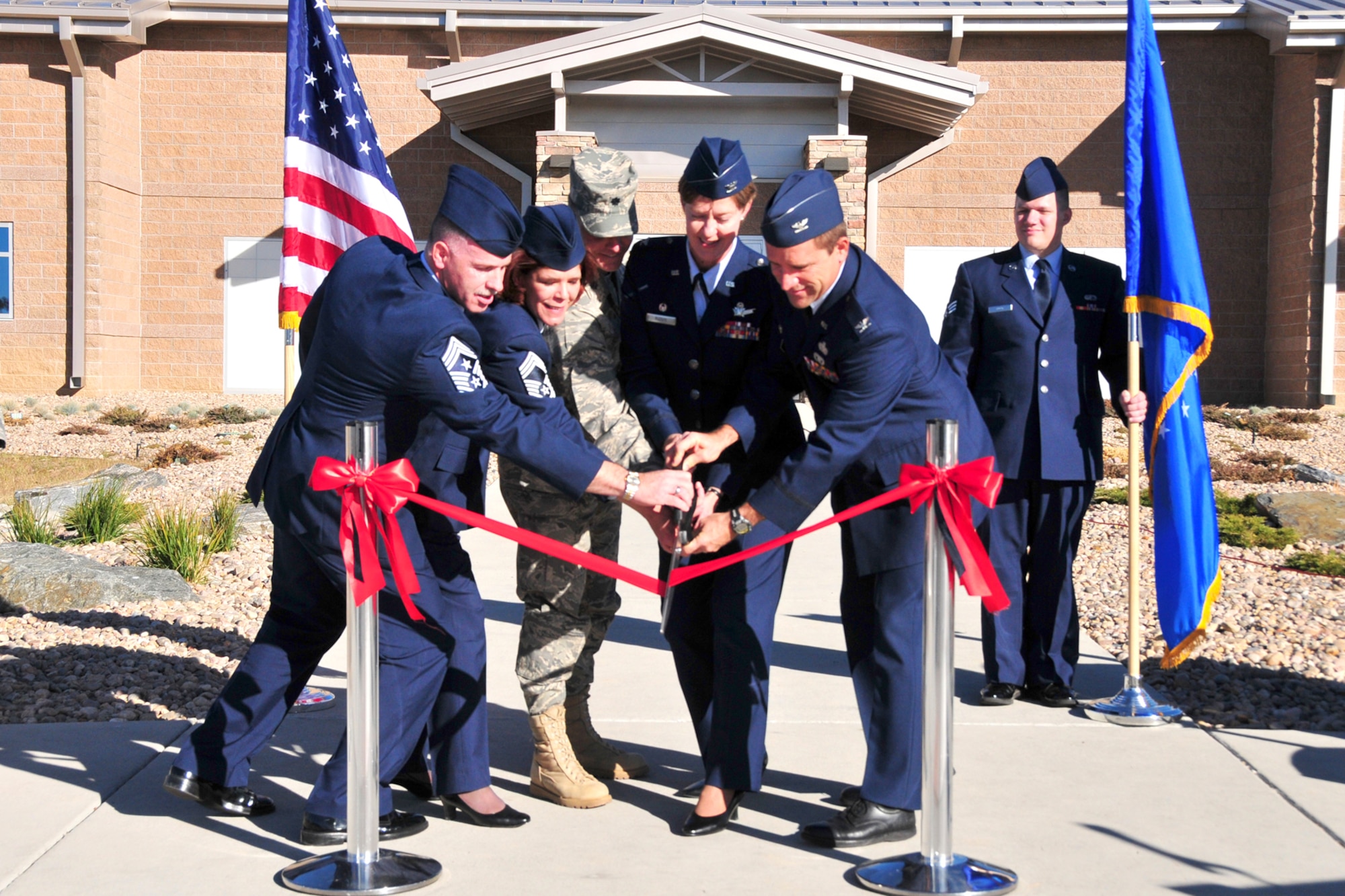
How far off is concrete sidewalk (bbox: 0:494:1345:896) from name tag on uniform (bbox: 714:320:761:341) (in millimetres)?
1422

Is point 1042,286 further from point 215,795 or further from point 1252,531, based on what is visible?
point 1252,531

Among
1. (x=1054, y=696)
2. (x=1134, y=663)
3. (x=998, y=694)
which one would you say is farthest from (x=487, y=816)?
(x=1134, y=663)

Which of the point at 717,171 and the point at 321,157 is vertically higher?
the point at 321,157

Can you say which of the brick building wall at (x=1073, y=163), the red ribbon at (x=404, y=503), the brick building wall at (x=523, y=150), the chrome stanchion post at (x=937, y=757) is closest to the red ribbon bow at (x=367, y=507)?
the red ribbon at (x=404, y=503)

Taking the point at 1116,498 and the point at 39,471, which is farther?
the point at 39,471

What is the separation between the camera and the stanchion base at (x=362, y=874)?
3.07m

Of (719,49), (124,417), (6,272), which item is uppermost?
(719,49)

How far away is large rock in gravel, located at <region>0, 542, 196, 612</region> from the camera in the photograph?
20.7ft

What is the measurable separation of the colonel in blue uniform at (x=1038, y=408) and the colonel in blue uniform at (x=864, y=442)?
142cm

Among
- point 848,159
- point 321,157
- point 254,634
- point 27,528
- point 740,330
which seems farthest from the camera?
point 848,159

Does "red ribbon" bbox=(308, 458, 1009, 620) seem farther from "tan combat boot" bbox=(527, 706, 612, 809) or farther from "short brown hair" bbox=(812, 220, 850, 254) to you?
"tan combat boot" bbox=(527, 706, 612, 809)

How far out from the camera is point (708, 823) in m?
3.53

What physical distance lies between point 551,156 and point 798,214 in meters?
11.8

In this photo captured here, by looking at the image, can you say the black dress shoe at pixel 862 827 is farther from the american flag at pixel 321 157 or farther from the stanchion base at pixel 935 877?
the american flag at pixel 321 157
